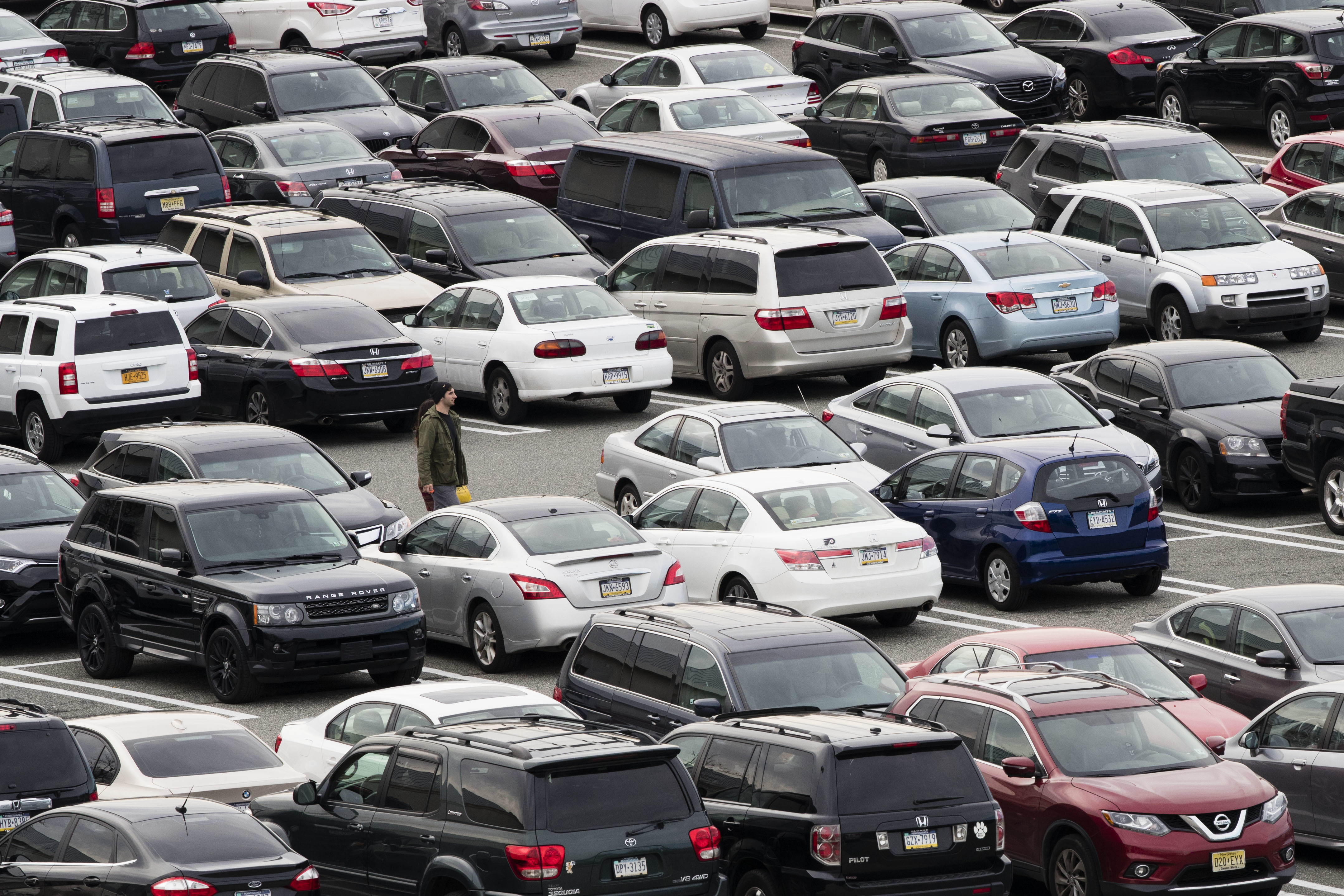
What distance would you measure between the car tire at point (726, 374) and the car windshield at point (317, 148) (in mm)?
8581

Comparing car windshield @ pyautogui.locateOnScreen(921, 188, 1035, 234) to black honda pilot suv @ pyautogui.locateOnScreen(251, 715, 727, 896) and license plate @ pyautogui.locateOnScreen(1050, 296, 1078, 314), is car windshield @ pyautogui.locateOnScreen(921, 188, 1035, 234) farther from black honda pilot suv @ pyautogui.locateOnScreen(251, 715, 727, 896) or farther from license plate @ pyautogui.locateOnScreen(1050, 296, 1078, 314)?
black honda pilot suv @ pyautogui.locateOnScreen(251, 715, 727, 896)

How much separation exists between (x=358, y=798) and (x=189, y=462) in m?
9.21

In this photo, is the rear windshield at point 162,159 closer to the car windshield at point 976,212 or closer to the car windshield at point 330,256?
the car windshield at point 330,256

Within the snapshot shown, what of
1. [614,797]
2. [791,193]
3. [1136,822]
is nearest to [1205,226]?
[791,193]

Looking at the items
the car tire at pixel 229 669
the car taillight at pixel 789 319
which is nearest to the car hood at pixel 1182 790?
the car tire at pixel 229 669

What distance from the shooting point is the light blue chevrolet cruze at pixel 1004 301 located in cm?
2678

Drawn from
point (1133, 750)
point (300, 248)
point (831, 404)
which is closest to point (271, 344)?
point (300, 248)

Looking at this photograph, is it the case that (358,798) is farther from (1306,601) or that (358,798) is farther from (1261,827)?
(1306,601)

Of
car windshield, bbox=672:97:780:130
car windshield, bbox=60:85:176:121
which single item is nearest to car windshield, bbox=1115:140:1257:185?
car windshield, bbox=672:97:780:130

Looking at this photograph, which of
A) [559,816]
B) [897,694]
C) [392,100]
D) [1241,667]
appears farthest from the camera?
[392,100]

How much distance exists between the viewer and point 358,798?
13016 millimetres

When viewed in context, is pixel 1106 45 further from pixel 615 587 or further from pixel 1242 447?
pixel 615 587

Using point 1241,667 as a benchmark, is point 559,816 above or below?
above

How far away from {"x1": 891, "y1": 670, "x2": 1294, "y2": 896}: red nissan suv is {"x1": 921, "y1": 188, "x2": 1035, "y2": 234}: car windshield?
1599 centimetres
